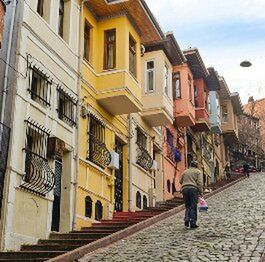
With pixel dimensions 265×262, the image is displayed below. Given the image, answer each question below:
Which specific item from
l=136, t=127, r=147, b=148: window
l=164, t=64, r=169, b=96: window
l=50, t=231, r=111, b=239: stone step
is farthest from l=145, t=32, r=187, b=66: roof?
l=50, t=231, r=111, b=239: stone step

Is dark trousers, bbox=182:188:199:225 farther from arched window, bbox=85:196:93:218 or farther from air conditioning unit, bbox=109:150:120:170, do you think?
air conditioning unit, bbox=109:150:120:170

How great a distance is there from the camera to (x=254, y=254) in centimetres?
1014

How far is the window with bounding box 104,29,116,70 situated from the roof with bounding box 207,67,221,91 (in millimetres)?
15401

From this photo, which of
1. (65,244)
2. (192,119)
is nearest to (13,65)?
(65,244)

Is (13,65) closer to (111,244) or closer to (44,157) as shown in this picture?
(44,157)

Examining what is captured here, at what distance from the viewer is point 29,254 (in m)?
11.2

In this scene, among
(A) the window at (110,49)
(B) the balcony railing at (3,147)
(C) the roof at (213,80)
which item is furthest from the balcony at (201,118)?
(B) the balcony railing at (3,147)

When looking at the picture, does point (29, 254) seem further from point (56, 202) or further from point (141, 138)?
point (141, 138)

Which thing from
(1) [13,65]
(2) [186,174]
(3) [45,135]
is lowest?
(2) [186,174]

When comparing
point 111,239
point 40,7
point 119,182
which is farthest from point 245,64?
point 111,239

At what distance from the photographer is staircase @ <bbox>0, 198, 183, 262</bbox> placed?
11.1 m

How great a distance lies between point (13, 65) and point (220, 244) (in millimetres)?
6783

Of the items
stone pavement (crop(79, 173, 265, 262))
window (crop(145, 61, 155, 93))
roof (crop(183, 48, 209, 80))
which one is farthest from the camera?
roof (crop(183, 48, 209, 80))

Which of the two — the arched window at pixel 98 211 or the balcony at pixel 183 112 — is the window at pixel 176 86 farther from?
the arched window at pixel 98 211
